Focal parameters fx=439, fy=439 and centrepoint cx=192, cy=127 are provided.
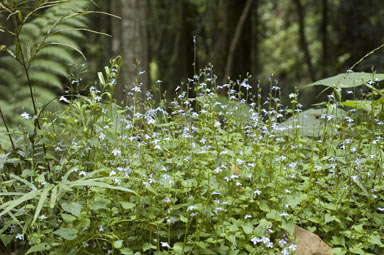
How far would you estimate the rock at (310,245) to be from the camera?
202 centimetres

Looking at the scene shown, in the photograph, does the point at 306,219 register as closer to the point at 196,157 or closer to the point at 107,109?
the point at 196,157

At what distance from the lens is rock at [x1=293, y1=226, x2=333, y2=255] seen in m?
2.02

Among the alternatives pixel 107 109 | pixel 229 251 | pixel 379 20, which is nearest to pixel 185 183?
pixel 229 251

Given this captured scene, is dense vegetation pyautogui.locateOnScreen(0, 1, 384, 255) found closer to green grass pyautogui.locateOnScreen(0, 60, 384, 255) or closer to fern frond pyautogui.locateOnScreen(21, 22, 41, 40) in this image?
green grass pyautogui.locateOnScreen(0, 60, 384, 255)

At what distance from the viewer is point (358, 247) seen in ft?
6.48

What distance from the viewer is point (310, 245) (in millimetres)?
2027

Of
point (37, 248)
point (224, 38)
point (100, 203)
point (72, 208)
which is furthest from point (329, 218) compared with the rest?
point (224, 38)

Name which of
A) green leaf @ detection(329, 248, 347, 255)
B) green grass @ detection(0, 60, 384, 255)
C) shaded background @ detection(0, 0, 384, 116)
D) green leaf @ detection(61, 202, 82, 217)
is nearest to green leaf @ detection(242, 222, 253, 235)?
green grass @ detection(0, 60, 384, 255)

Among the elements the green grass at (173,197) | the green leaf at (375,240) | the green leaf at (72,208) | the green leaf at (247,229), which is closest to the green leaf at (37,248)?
the green grass at (173,197)

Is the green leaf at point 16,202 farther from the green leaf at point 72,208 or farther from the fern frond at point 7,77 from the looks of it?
the fern frond at point 7,77

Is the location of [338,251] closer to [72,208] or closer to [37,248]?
[72,208]

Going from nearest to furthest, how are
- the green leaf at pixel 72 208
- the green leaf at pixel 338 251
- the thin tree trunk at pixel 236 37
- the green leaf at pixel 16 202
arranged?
the green leaf at pixel 16 202 < the green leaf at pixel 72 208 < the green leaf at pixel 338 251 < the thin tree trunk at pixel 236 37

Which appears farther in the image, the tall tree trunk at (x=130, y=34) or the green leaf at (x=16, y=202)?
the tall tree trunk at (x=130, y=34)

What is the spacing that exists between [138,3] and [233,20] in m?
2.32
